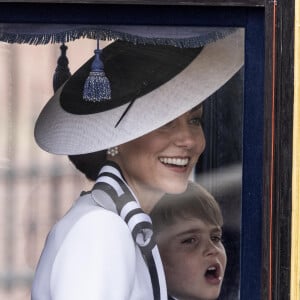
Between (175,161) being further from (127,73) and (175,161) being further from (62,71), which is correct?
(62,71)

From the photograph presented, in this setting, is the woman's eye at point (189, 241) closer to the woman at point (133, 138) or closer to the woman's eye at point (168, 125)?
the woman at point (133, 138)

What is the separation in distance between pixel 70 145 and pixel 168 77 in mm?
424

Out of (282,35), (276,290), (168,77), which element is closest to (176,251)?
(276,290)

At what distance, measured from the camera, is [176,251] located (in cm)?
368

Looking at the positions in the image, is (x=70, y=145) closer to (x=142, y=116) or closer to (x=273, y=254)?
(x=142, y=116)

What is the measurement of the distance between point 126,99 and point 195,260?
629 mm

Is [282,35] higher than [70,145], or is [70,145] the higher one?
[282,35]

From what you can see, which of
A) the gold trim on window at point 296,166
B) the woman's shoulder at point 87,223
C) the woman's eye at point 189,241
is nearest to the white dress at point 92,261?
the woman's shoulder at point 87,223

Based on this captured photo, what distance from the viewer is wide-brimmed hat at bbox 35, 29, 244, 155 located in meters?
3.64

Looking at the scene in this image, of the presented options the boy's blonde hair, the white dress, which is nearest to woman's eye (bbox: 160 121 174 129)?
the boy's blonde hair

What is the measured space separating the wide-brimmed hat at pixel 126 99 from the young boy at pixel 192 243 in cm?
29

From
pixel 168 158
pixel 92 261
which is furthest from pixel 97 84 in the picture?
pixel 92 261

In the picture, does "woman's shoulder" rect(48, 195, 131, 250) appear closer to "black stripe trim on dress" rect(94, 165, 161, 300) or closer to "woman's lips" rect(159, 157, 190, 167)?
"black stripe trim on dress" rect(94, 165, 161, 300)

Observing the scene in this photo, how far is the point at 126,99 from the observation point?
365cm
